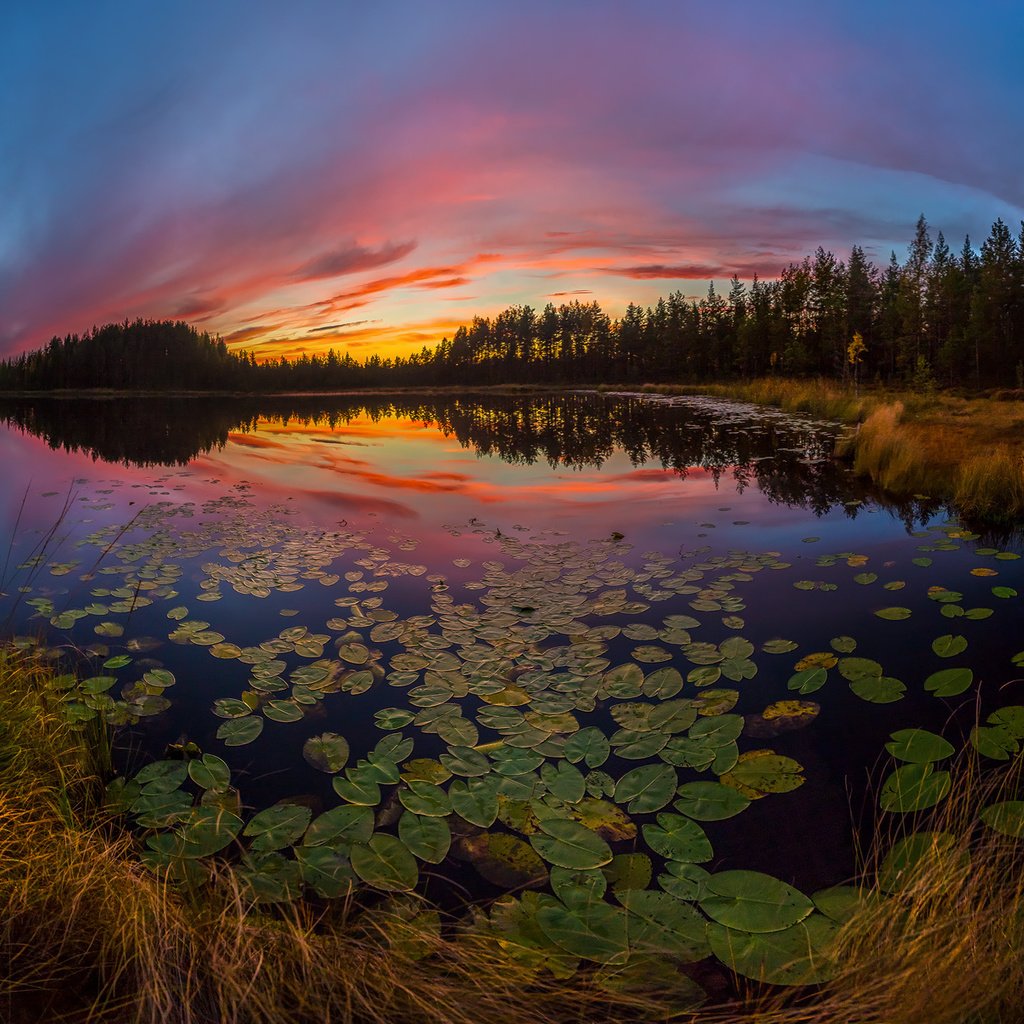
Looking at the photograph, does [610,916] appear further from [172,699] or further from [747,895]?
[172,699]

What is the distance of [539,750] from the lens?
339 cm

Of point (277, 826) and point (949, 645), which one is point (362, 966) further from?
point (949, 645)

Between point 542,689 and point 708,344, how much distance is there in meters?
78.3

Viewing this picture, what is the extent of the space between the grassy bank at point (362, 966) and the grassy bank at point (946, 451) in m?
8.37

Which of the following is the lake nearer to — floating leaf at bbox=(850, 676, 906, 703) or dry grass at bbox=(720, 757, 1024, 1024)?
floating leaf at bbox=(850, 676, 906, 703)

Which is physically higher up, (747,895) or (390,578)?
(390,578)

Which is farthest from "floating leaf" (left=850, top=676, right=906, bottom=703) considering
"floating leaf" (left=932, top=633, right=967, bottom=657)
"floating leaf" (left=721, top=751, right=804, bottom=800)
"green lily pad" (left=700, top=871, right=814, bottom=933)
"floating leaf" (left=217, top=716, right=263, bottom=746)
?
"floating leaf" (left=217, top=716, right=263, bottom=746)

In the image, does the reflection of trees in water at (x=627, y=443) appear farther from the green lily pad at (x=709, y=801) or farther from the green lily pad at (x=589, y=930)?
the green lily pad at (x=589, y=930)

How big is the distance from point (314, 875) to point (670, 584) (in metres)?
4.60

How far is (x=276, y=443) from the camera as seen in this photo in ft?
75.0

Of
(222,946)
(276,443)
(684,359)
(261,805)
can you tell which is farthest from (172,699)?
(684,359)

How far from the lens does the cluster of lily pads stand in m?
2.32

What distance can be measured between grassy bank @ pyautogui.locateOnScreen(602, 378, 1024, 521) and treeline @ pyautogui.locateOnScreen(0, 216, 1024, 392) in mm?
13314

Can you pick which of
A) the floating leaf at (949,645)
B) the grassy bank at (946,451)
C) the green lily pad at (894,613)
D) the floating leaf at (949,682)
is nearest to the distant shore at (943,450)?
Answer: the grassy bank at (946,451)
